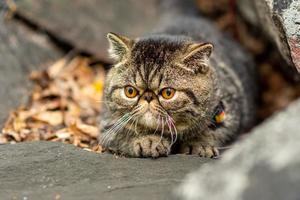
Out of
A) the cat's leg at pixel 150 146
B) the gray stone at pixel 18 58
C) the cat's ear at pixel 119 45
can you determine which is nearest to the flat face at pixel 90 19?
the gray stone at pixel 18 58

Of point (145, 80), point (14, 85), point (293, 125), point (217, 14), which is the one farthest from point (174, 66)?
point (217, 14)

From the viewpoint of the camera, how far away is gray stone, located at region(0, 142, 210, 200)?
3146 millimetres

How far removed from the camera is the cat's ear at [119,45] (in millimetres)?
4020

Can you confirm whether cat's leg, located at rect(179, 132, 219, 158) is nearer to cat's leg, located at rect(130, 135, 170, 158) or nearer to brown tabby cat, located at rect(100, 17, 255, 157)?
brown tabby cat, located at rect(100, 17, 255, 157)

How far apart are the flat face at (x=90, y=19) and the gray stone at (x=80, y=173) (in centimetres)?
259

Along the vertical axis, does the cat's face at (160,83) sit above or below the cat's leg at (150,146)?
above

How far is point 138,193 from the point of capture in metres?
3.09

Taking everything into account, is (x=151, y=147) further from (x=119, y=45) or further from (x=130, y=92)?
(x=119, y=45)

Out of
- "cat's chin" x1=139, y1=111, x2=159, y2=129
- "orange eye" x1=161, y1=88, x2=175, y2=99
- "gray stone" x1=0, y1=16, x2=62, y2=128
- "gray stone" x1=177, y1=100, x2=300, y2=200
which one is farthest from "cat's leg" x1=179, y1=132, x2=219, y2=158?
"gray stone" x1=0, y1=16, x2=62, y2=128

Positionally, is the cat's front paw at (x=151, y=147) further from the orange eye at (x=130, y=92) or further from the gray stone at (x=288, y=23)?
the gray stone at (x=288, y=23)

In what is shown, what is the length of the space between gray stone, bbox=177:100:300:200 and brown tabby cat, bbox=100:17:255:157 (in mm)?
1305

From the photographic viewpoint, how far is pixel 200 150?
3.95 meters

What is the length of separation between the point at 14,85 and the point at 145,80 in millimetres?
2239

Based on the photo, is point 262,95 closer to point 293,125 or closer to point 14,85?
point 14,85
